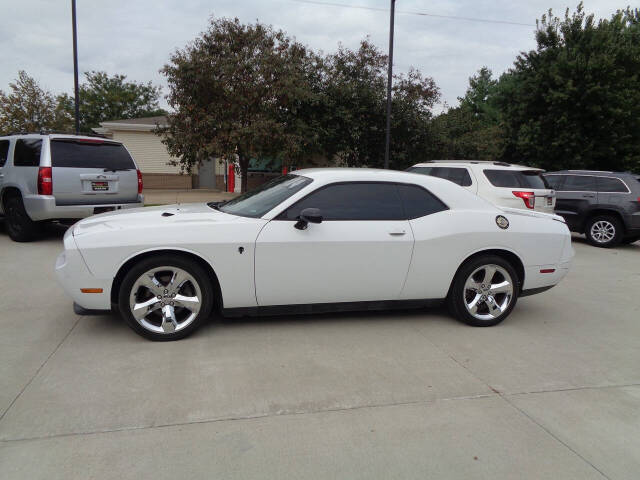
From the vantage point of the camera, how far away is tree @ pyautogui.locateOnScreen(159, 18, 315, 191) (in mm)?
14258

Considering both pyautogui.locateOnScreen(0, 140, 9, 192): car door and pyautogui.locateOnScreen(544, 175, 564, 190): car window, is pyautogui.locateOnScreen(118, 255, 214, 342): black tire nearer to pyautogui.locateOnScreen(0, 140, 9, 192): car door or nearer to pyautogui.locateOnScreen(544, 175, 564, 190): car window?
pyautogui.locateOnScreen(0, 140, 9, 192): car door

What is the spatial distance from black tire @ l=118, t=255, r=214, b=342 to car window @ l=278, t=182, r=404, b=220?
99 cm

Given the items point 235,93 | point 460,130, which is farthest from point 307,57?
point 460,130

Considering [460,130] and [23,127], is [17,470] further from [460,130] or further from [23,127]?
[23,127]

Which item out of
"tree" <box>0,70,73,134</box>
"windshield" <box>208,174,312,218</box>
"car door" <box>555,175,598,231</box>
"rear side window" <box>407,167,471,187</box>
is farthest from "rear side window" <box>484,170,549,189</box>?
"tree" <box>0,70,73,134</box>

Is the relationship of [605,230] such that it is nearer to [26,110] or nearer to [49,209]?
[49,209]

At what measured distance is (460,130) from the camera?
2100cm

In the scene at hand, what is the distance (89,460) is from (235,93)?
1326cm

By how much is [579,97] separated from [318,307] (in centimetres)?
1988

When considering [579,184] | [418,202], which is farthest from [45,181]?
[579,184]

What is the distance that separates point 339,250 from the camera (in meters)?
4.35

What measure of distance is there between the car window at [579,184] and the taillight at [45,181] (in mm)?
10760

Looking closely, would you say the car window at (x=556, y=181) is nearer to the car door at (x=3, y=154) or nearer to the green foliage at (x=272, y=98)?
the green foliage at (x=272, y=98)

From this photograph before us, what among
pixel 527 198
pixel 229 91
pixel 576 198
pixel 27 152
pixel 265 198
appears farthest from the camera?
pixel 229 91
